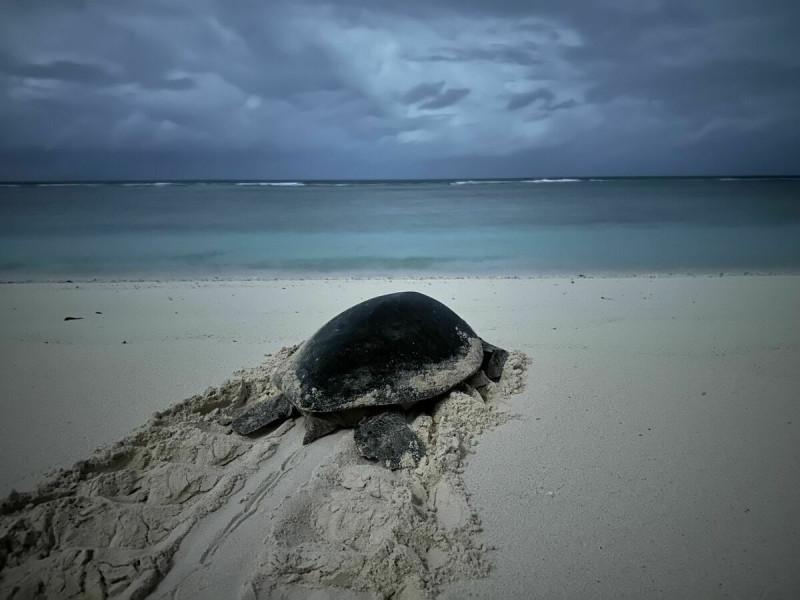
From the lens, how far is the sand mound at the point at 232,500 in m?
1.53

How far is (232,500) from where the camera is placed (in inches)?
78.9

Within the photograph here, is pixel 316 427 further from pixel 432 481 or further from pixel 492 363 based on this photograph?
pixel 492 363

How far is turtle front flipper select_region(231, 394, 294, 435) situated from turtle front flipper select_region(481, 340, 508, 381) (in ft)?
4.41

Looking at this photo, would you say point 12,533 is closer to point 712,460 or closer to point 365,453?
point 365,453

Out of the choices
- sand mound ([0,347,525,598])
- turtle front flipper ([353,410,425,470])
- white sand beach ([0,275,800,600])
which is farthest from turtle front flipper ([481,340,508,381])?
turtle front flipper ([353,410,425,470])

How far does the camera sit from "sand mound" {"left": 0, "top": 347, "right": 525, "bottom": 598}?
1532mm

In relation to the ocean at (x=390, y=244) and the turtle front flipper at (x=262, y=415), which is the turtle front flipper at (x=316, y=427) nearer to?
the turtle front flipper at (x=262, y=415)

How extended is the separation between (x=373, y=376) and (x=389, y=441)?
0.40 metres

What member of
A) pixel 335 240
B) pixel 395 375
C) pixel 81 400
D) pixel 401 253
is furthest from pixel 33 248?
pixel 395 375

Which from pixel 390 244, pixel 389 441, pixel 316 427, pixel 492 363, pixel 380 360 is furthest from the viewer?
pixel 390 244

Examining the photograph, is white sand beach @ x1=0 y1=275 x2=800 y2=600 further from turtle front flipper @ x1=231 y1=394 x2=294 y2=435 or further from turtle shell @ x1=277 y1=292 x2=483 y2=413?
turtle shell @ x1=277 y1=292 x2=483 y2=413

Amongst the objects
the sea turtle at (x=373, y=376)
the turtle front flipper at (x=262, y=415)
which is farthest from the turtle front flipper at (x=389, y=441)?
the turtle front flipper at (x=262, y=415)

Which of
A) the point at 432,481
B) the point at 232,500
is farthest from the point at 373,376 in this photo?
the point at 232,500

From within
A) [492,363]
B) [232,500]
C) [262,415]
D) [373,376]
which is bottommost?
[232,500]
